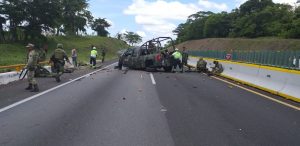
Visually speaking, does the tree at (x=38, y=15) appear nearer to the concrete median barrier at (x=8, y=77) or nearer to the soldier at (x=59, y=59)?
the concrete median barrier at (x=8, y=77)

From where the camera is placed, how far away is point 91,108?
11.4 m

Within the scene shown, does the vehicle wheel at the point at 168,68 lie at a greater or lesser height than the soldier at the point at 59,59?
lesser

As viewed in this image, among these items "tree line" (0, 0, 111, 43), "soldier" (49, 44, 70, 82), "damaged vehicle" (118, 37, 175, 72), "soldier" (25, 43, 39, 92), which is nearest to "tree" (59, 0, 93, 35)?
"tree line" (0, 0, 111, 43)

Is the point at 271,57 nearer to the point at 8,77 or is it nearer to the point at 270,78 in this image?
the point at 270,78

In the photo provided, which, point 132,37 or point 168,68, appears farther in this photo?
point 132,37

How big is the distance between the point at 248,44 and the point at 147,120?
84.5 metres

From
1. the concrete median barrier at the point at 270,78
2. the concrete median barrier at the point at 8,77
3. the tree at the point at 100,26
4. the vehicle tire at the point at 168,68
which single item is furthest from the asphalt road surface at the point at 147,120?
the tree at the point at 100,26

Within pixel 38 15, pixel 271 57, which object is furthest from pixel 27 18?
pixel 271 57

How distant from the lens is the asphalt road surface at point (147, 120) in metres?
7.66

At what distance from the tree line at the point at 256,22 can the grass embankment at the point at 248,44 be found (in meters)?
3.22

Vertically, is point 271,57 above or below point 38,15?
below

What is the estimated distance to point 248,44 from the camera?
9156 centimetres

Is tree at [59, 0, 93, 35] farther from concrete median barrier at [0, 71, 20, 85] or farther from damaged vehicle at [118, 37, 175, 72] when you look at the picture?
concrete median barrier at [0, 71, 20, 85]

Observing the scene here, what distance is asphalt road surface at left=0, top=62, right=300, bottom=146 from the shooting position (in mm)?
7664
